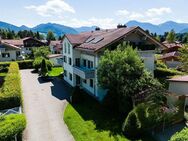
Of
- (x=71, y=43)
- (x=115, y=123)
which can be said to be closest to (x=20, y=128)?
(x=115, y=123)

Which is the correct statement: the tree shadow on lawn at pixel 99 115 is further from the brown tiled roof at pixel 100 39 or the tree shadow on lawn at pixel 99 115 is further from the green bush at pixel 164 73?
the green bush at pixel 164 73

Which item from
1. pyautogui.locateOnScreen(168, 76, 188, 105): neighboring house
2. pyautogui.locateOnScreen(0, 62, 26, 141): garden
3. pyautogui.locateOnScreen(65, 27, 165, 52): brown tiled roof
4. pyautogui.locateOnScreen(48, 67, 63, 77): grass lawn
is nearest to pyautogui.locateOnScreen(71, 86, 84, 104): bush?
pyautogui.locateOnScreen(65, 27, 165, 52): brown tiled roof

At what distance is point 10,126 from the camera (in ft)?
51.4

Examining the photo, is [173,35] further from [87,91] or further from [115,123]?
[115,123]

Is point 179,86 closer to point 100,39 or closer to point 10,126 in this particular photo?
point 100,39

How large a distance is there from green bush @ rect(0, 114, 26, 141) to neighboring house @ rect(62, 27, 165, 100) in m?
11.8

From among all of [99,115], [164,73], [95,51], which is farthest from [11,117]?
[164,73]

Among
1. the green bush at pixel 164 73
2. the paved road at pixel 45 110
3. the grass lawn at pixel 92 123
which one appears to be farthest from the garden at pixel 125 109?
the green bush at pixel 164 73

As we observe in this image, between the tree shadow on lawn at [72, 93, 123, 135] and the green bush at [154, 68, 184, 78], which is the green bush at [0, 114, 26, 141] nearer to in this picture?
the tree shadow on lawn at [72, 93, 123, 135]

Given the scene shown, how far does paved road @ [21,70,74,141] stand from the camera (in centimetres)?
1845

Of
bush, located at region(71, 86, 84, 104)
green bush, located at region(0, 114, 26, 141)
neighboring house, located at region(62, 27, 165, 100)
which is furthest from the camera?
neighboring house, located at region(62, 27, 165, 100)

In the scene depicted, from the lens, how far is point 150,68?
30.3m

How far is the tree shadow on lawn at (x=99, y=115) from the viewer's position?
1959 cm

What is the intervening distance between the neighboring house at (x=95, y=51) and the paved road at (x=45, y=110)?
3.45m
